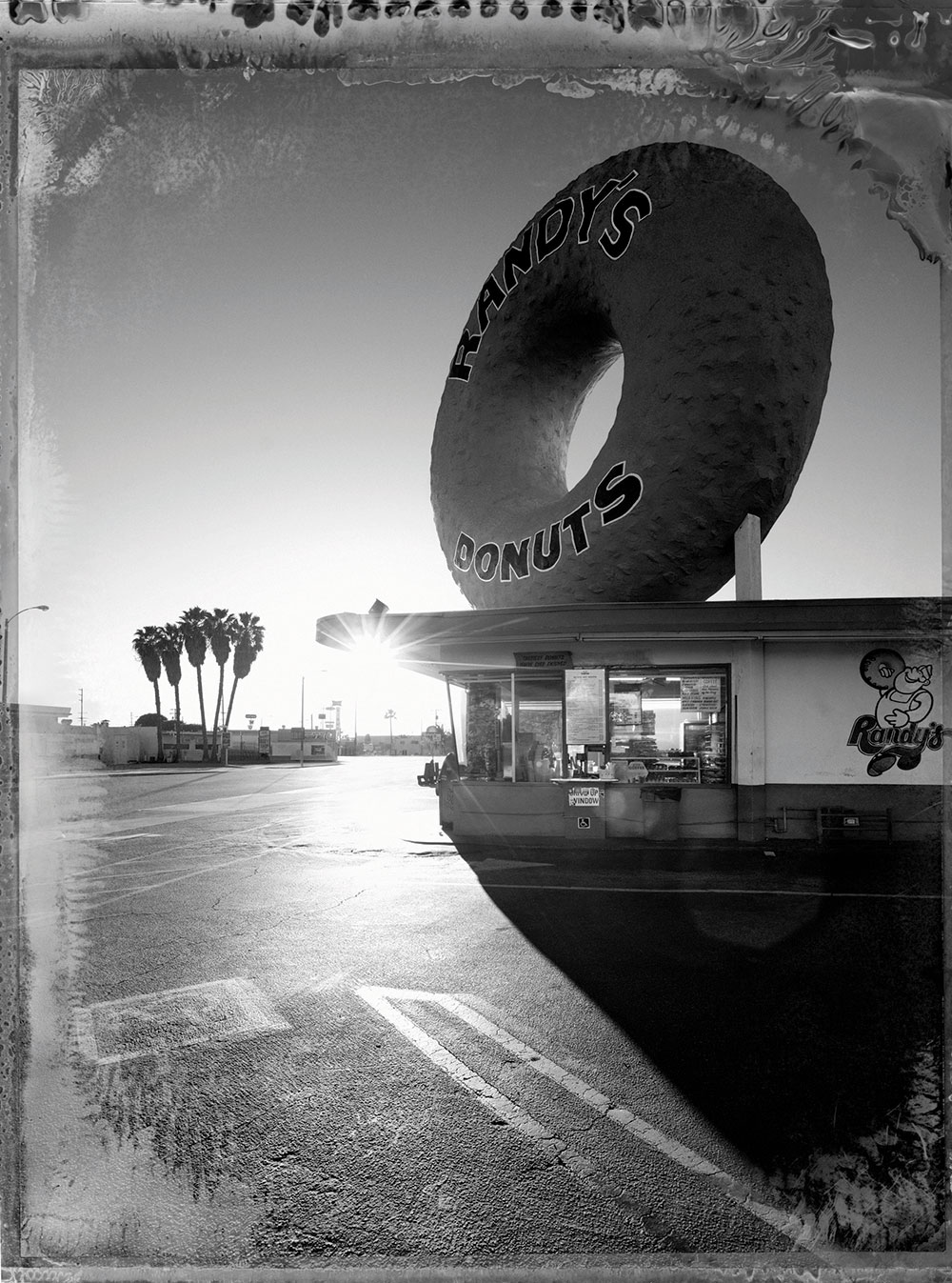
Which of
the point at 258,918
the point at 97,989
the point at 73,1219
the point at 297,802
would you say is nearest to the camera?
the point at 73,1219

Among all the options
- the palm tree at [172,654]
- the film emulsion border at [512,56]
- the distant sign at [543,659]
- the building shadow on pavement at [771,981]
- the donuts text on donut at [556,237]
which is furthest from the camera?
the palm tree at [172,654]

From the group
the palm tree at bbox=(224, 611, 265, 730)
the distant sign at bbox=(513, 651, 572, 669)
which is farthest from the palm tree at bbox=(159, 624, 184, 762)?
the distant sign at bbox=(513, 651, 572, 669)

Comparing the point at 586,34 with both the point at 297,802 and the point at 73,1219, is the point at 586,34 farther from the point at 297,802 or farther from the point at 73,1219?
the point at 297,802

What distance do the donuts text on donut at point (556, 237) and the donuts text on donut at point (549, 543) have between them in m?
2.69

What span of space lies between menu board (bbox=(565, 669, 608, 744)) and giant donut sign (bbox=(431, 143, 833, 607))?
179cm

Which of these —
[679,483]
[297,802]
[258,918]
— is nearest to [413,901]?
[258,918]

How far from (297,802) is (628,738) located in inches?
340

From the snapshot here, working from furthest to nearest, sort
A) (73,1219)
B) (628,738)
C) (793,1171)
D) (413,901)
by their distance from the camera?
(628,738), (413,901), (793,1171), (73,1219)

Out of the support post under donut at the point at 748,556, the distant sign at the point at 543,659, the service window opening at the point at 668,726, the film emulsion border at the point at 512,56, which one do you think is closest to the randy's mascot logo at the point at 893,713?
the service window opening at the point at 668,726

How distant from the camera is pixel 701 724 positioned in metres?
10.1

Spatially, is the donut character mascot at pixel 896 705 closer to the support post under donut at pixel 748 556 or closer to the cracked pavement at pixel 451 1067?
the support post under donut at pixel 748 556

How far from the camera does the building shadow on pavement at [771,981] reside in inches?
97.6

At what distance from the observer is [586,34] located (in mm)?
1242

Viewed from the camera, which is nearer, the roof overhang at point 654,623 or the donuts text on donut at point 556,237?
the donuts text on donut at point 556,237
